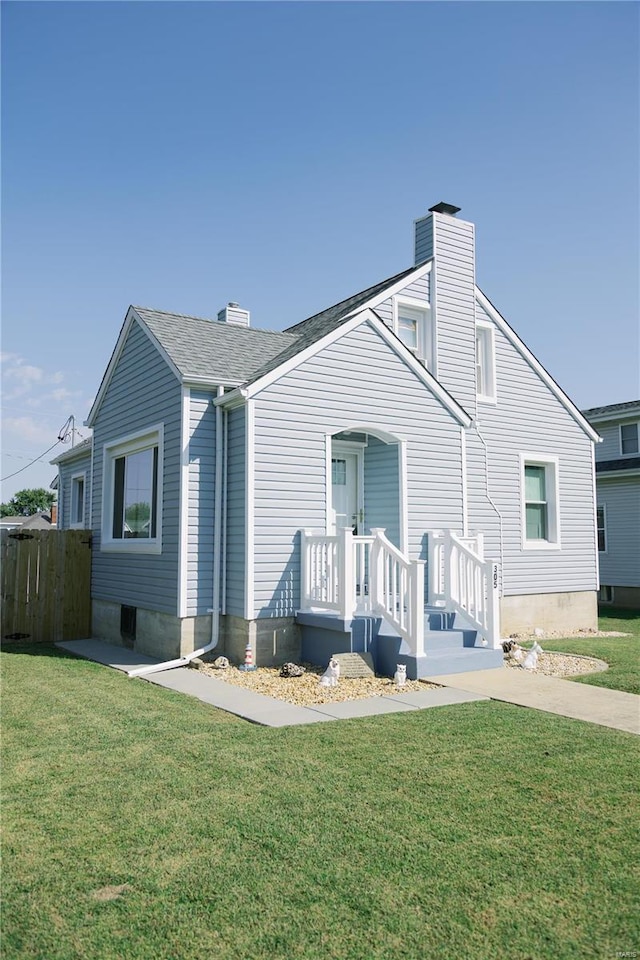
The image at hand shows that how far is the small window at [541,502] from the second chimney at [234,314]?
6.78 meters

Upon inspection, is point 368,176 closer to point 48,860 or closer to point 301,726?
point 301,726

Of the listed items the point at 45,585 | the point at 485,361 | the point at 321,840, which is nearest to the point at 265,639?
the point at 45,585

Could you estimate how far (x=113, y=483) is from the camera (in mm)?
12758

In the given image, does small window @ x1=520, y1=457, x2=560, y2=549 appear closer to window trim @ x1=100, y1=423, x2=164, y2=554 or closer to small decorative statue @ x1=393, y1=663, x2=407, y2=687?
small decorative statue @ x1=393, y1=663, x2=407, y2=687

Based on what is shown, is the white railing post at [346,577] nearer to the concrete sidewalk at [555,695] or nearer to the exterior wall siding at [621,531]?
the concrete sidewalk at [555,695]

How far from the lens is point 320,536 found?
9164mm

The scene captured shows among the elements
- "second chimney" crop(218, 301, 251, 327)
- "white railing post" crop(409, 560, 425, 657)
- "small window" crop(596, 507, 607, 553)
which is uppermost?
"second chimney" crop(218, 301, 251, 327)

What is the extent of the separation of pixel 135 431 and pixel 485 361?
7167 mm

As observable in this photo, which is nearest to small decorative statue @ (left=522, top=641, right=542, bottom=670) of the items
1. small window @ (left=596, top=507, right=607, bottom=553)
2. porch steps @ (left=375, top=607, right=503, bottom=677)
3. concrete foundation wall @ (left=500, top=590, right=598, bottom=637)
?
porch steps @ (left=375, top=607, right=503, bottom=677)

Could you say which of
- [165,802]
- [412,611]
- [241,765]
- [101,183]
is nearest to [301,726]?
[241,765]

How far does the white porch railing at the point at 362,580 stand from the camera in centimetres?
831

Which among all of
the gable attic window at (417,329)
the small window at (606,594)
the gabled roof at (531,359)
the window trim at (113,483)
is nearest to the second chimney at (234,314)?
the gable attic window at (417,329)

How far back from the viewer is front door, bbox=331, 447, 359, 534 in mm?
10906

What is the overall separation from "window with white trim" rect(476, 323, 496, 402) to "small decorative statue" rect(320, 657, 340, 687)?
24.6 ft
